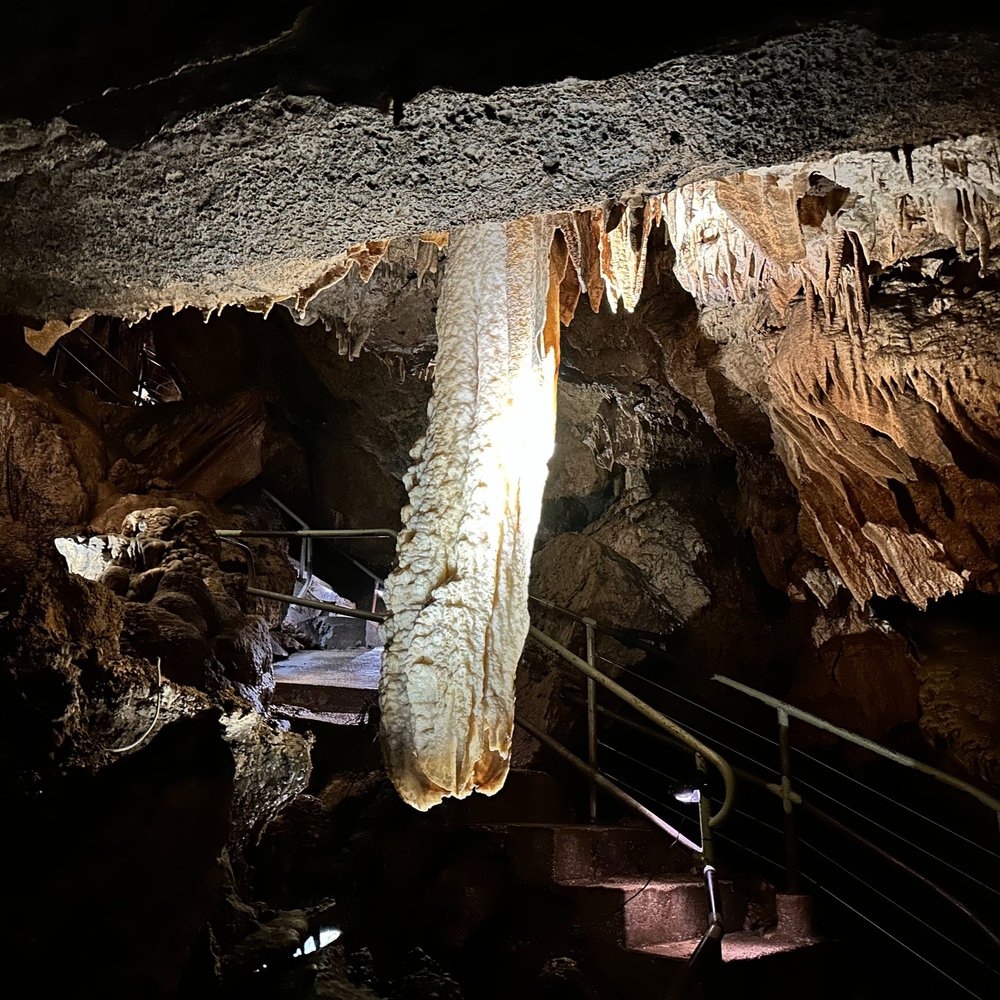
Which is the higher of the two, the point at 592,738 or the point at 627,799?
the point at 592,738

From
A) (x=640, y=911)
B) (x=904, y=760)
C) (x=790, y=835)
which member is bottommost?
(x=640, y=911)

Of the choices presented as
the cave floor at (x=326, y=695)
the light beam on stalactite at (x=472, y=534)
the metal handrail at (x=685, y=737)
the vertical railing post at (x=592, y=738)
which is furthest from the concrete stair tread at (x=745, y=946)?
the cave floor at (x=326, y=695)

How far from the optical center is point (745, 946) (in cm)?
354

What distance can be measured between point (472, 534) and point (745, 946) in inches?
90.9

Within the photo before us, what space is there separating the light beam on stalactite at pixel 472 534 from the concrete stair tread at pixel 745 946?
3.97 feet

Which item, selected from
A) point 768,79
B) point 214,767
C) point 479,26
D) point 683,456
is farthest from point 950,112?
point 683,456

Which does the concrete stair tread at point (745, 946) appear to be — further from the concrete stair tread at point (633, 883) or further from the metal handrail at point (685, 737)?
the metal handrail at point (685, 737)

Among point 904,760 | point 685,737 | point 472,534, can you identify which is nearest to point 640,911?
point 685,737

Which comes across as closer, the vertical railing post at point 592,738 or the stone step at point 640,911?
the stone step at point 640,911

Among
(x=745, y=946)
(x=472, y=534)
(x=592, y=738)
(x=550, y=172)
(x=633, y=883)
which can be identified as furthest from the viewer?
(x=592, y=738)

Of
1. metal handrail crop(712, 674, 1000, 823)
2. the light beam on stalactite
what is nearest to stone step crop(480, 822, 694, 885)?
metal handrail crop(712, 674, 1000, 823)

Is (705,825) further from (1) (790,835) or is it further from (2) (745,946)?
(1) (790,835)

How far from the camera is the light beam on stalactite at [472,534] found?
284 cm

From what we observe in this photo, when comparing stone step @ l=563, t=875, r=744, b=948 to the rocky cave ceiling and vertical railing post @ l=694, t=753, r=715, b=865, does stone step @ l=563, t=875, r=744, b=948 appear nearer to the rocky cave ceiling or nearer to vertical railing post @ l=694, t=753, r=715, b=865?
vertical railing post @ l=694, t=753, r=715, b=865
